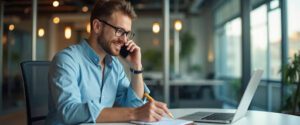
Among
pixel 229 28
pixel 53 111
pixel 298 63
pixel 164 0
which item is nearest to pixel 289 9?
pixel 298 63

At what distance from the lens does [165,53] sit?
4.36m

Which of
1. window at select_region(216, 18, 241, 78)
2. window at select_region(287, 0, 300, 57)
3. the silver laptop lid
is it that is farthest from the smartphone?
window at select_region(216, 18, 241, 78)

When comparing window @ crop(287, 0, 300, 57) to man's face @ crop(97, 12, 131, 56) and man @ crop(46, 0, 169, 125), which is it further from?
man's face @ crop(97, 12, 131, 56)

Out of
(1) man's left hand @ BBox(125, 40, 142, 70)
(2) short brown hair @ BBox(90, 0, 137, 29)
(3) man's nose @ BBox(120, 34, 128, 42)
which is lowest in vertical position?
(1) man's left hand @ BBox(125, 40, 142, 70)

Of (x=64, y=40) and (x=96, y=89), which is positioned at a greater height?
(x=64, y=40)

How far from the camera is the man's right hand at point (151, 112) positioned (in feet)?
4.14

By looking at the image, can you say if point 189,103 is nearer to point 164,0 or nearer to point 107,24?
point 164,0

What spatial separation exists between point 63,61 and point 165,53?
120 inches

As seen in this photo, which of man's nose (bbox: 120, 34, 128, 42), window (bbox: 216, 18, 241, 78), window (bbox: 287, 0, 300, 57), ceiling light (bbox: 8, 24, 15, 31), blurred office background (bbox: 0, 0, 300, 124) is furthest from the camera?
window (bbox: 216, 18, 241, 78)

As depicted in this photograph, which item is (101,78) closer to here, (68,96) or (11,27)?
(68,96)

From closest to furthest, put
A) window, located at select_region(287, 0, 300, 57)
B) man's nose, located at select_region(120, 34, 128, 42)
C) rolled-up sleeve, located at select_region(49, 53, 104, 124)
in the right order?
1. rolled-up sleeve, located at select_region(49, 53, 104, 124)
2. man's nose, located at select_region(120, 34, 128, 42)
3. window, located at select_region(287, 0, 300, 57)

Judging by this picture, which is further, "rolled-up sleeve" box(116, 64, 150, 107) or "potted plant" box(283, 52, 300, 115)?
"potted plant" box(283, 52, 300, 115)

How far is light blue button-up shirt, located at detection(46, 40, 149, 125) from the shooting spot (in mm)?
1240

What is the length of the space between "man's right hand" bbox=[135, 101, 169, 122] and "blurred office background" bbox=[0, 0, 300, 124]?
1.23 meters
